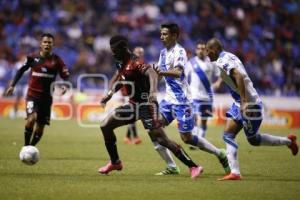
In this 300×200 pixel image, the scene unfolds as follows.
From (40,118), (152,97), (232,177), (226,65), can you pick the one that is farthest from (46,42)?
(232,177)

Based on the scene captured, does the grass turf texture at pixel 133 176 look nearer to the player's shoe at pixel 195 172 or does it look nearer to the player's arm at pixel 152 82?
the player's shoe at pixel 195 172

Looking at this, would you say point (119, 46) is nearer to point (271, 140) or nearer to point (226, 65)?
point (226, 65)

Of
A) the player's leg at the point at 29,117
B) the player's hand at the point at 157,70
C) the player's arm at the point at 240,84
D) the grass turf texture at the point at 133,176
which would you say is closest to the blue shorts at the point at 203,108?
the grass turf texture at the point at 133,176

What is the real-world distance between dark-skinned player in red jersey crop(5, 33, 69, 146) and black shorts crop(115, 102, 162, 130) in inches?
114

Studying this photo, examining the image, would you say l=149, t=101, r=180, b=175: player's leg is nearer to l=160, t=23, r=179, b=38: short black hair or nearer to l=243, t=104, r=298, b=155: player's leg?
l=160, t=23, r=179, b=38: short black hair

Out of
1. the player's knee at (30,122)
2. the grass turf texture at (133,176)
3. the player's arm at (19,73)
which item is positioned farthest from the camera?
the player's arm at (19,73)

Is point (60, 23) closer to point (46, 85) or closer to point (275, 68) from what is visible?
point (275, 68)

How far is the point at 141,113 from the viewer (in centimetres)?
1128

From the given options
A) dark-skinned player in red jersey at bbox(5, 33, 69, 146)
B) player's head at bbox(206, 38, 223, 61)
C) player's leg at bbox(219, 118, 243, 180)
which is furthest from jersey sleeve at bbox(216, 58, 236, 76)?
dark-skinned player in red jersey at bbox(5, 33, 69, 146)

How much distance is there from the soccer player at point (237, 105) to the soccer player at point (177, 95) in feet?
1.91

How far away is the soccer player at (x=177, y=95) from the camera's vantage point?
1148cm

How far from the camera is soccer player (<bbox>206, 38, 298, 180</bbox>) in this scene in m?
10.7

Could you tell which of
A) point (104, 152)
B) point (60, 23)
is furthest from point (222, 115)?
point (104, 152)

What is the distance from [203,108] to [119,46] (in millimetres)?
7544
